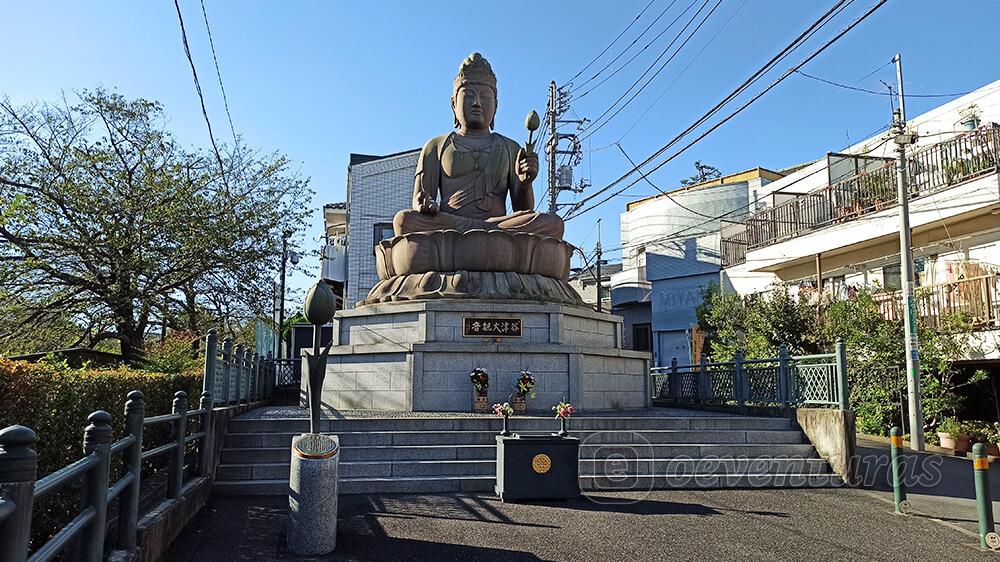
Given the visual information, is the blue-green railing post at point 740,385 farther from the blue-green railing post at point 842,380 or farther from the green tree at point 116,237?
the green tree at point 116,237

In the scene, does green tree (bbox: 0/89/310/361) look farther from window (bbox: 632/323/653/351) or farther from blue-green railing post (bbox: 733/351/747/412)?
window (bbox: 632/323/653/351)

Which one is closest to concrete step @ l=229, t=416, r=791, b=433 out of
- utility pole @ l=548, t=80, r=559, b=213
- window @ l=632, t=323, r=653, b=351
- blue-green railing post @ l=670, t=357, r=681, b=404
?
blue-green railing post @ l=670, t=357, r=681, b=404

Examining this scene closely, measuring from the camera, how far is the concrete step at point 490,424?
908cm

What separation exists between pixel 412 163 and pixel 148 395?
22147mm

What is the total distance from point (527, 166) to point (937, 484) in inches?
327

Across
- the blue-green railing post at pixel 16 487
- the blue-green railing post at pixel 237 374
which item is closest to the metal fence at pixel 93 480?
the blue-green railing post at pixel 16 487

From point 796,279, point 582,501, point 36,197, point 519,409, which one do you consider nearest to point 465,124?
point 519,409

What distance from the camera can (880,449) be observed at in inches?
493

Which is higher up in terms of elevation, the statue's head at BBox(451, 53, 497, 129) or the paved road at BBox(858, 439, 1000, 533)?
the statue's head at BBox(451, 53, 497, 129)

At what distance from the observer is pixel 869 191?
18.1 metres

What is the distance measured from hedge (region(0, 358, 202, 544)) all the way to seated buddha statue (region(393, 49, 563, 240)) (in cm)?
772

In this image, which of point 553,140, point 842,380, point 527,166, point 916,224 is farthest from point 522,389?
point 553,140

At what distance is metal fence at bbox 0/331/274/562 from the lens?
2.39 metres

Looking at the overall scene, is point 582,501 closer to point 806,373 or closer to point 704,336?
point 806,373
